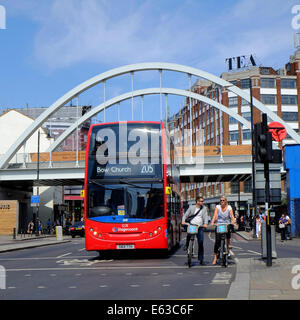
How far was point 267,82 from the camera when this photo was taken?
266 feet

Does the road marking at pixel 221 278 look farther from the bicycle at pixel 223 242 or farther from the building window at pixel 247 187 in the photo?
the building window at pixel 247 187

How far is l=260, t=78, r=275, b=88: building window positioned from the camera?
265 feet

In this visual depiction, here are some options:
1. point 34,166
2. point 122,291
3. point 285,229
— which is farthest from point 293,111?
point 122,291

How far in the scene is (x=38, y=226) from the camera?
46938mm

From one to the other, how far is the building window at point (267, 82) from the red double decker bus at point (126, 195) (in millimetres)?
68323

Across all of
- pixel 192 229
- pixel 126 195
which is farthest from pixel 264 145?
pixel 126 195

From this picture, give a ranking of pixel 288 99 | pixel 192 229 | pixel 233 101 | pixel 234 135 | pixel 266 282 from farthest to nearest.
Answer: pixel 233 101 → pixel 234 135 → pixel 288 99 → pixel 192 229 → pixel 266 282

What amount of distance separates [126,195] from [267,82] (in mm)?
69618

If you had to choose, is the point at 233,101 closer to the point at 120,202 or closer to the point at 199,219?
the point at 120,202

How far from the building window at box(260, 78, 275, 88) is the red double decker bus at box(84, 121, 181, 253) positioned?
68323mm

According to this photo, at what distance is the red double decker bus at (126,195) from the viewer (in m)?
15.2

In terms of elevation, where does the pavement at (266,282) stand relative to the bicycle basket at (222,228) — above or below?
below

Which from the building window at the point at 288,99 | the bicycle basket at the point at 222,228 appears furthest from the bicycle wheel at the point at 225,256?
the building window at the point at 288,99
